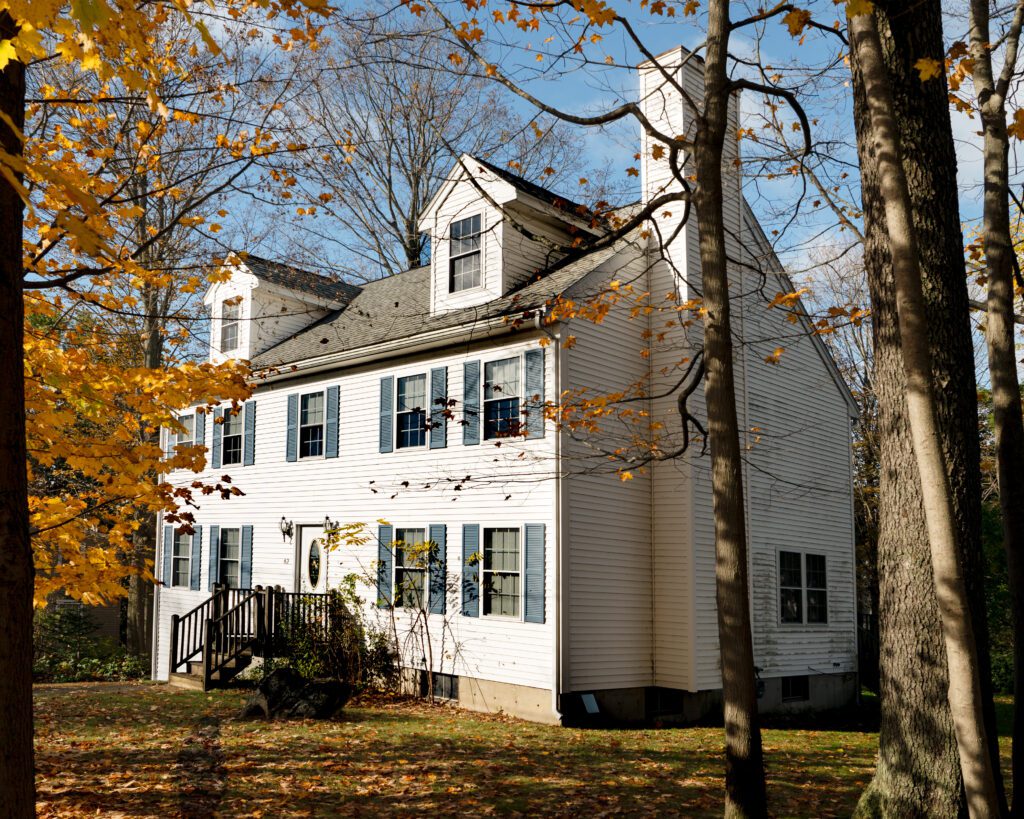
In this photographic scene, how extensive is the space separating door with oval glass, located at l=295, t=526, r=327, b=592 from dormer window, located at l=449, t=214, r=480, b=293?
543cm

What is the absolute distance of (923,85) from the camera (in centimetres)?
659

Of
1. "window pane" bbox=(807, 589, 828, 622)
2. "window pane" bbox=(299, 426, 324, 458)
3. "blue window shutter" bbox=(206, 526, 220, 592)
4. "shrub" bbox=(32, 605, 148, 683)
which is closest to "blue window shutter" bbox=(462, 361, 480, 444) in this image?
"window pane" bbox=(299, 426, 324, 458)

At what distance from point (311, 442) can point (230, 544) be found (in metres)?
3.45

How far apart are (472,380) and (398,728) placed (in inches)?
222

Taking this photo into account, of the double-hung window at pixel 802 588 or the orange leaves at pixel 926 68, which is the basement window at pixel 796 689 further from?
the orange leaves at pixel 926 68

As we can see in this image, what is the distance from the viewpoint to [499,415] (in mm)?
14367

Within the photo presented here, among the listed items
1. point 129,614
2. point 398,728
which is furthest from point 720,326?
point 129,614

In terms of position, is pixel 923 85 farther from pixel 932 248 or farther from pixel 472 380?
pixel 472 380

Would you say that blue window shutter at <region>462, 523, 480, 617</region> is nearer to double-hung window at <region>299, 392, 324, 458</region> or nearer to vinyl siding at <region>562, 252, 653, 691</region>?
vinyl siding at <region>562, 252, 653, 691</region>

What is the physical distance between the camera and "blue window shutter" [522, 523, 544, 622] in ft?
43.4

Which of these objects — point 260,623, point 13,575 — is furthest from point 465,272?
point 13,575

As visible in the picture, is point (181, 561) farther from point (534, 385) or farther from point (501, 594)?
point (534, 385)

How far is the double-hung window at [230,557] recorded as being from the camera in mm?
19141

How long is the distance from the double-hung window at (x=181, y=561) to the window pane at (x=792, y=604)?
13.0m
